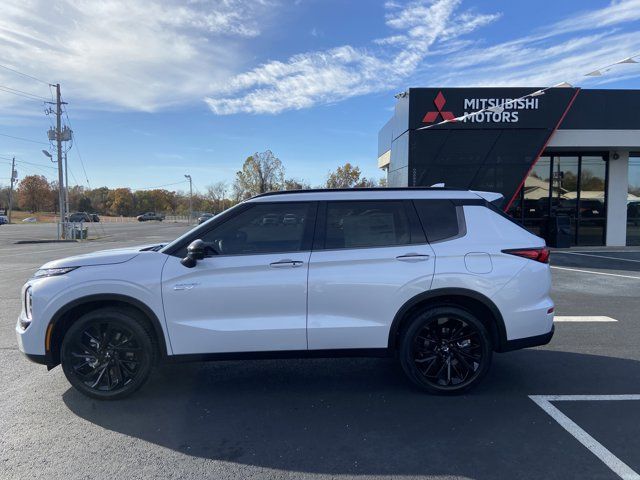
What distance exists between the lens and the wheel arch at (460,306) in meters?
3.98

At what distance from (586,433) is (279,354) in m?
2.46

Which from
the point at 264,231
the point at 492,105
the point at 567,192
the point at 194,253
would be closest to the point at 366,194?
the point at 264,231

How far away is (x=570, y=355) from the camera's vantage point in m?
5.21

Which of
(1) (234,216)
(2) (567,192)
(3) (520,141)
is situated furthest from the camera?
(2) (567,192)

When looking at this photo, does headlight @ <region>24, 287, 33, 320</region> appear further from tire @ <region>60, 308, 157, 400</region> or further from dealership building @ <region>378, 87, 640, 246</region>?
dealership building @ <region>378, 87, 640, 246</region>

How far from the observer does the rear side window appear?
4121 mm

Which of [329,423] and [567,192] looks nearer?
[329,423]

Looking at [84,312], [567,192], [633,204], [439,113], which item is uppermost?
[439,113]

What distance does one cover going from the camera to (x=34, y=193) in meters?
A: 102

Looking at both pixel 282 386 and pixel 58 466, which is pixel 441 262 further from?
pixel 58 466

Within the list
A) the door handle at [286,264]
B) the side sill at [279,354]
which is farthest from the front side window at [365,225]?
the side sill at [279,354]

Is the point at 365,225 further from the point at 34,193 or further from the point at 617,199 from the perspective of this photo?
the point at 34,193

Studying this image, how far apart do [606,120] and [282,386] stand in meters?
16.9

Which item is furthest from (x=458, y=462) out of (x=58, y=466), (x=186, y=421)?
(x=58, y=466)
